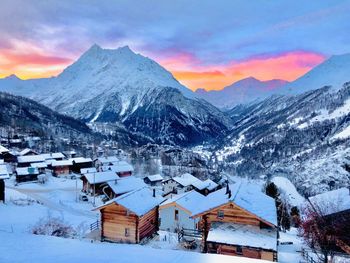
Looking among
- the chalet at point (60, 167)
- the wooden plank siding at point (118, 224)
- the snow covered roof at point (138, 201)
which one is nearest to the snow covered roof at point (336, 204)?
the snow covered roof at point (138, 201)

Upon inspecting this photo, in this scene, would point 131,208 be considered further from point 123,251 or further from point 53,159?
point 53,159

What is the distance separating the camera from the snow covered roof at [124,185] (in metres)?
62.9

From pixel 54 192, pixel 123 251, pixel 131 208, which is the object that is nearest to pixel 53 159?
pixel 54 192

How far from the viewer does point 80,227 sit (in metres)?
36.3

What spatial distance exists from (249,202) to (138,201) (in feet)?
38.3

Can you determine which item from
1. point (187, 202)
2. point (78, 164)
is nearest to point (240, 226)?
point (187, 202)

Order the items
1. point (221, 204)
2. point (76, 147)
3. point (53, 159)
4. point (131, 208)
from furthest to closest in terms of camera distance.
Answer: point (76, 147) → point (53, 159) → point (131, 208) → point (221, 204)

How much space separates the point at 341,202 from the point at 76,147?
503 ft

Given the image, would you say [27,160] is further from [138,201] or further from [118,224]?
[118,224]

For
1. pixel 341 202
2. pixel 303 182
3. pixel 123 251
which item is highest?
pixel 123 251

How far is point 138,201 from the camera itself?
109 ft

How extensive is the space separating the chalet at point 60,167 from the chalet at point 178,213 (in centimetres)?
5427

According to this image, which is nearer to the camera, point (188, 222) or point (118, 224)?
point (118, 224)

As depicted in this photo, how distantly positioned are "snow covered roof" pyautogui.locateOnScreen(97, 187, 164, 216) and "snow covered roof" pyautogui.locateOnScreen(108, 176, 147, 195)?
A: 27.9 metres
